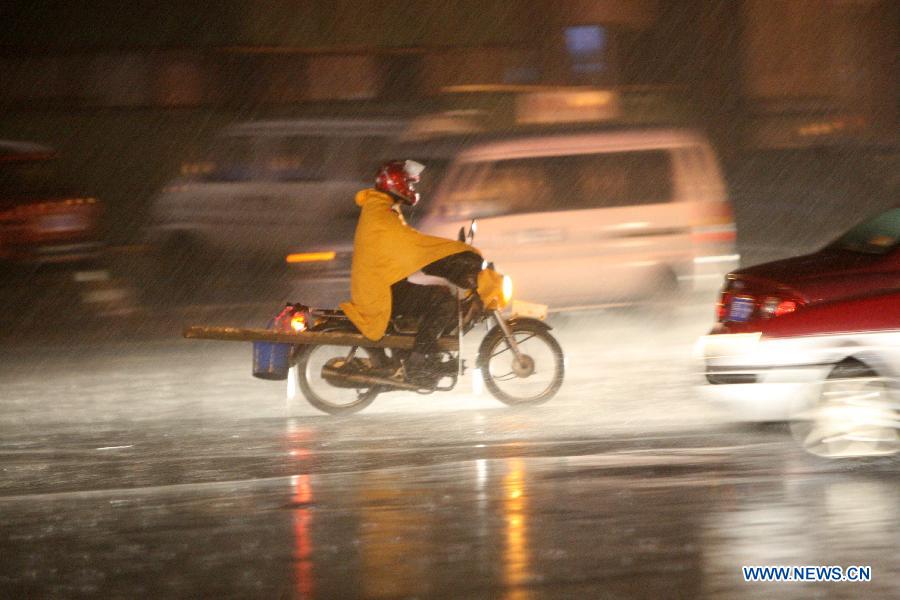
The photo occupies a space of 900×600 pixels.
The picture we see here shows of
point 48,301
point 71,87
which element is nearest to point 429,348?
point 48,301

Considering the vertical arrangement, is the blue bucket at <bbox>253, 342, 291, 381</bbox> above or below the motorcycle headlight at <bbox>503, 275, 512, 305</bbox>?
below

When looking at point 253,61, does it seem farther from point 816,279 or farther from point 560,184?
point 816,279

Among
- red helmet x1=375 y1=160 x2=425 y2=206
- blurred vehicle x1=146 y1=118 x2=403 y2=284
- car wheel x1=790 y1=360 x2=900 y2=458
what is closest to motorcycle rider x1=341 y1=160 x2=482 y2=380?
red helmet x1=375 y1=160 x2=425 y2=206

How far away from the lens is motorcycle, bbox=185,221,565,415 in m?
10.2

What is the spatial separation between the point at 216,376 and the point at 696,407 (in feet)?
14.2

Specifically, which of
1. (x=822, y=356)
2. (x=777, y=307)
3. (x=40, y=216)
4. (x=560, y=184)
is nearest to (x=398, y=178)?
(x=777, y=307)

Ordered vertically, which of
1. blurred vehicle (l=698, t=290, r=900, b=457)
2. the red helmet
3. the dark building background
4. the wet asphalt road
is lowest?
the wet asphalt road

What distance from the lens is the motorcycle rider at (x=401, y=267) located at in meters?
9.94

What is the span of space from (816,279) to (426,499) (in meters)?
2.50

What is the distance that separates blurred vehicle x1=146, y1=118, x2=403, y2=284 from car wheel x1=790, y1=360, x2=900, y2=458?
7.95 metres

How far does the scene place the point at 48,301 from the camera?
57.3ft

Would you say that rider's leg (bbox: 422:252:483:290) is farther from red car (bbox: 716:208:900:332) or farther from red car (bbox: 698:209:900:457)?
red car (bbox: 698:209:900:457)

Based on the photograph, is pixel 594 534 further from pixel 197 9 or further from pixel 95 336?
pixel 197 9

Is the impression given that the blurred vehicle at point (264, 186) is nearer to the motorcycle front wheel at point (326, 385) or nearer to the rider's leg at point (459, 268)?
the motorcycle front wheel at point (326, 385)
